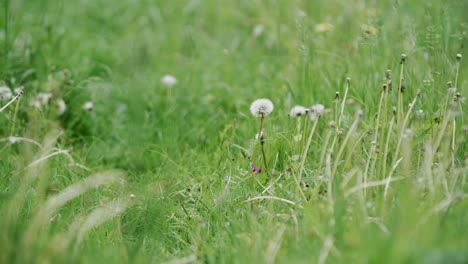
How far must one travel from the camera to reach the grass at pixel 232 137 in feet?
6.56

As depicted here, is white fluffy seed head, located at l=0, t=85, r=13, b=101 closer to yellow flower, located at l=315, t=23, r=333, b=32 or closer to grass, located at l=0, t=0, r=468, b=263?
grass, located at l=0, t=0, r=468, b=263

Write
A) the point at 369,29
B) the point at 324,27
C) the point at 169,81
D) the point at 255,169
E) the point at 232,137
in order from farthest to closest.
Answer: the point at 324,27, the point at 169,81, the point at 369,29, the point at 232,137, the point at 255,169

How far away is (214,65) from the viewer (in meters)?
4.40

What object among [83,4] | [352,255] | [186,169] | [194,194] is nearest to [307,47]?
[186,169]

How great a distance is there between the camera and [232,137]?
2.91 metres

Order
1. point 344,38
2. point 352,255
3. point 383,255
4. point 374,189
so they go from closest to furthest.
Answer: point 383,255
point 352,255
point 374,189
point 344,38

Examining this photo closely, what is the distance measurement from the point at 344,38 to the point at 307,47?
82cm

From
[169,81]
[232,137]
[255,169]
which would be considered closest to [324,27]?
[169,81]

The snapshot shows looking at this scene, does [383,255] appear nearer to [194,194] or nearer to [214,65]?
[194,194]

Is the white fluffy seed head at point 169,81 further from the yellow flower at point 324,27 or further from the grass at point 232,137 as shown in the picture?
the yellow flower at point 324,27


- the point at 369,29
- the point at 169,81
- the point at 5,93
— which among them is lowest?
the point at 169,81

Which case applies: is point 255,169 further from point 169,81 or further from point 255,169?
point 169,81

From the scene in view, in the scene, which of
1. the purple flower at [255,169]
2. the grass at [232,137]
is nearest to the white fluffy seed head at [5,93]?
the grass at [232,137]

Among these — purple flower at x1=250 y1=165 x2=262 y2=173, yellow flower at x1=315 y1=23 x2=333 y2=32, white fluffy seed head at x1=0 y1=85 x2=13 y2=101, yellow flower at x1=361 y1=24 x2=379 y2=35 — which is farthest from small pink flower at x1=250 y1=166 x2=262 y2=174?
yellow flower at x1=315 y1=23 x2=333 y2=32
